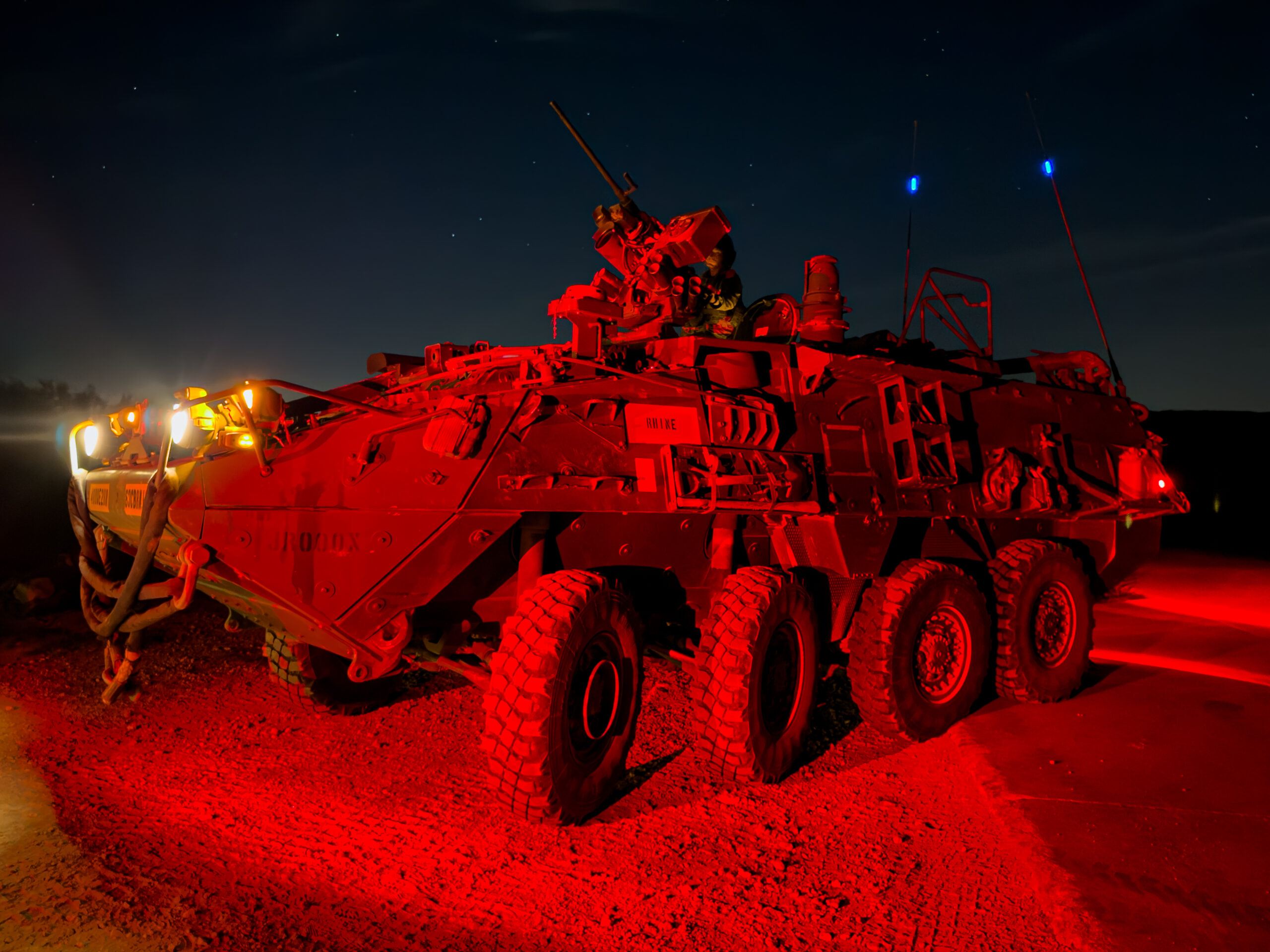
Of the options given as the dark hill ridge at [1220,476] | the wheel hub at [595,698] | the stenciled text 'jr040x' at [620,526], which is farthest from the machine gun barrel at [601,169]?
the dark hill ridge at [1220,476]

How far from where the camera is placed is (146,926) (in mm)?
3131

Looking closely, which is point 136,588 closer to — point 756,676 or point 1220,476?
point 756,676

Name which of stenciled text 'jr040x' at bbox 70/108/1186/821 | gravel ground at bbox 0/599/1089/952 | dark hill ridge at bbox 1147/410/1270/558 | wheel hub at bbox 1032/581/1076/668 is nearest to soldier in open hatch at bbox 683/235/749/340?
stenciled text 'jr040x' at bbox 70/108/1186/821

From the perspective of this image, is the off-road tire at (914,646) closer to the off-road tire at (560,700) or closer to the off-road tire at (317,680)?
the off-road tire at (560,700)

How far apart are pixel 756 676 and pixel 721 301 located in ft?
10.4

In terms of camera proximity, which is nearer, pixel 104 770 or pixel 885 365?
pixel 104 770

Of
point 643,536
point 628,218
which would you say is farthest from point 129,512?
point 628,218

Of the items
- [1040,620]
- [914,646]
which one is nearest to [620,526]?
[914,646]

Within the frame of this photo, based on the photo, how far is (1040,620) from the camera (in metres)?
6.64

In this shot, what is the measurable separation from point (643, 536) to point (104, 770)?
3.34 meters

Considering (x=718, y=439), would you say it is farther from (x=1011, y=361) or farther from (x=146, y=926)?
(x=1011, y=361)

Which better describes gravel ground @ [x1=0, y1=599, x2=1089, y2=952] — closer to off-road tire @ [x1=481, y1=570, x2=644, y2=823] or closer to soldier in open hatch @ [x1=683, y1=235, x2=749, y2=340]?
off-road tire @ [x1=481, y1=570, x2=644, y2=823]

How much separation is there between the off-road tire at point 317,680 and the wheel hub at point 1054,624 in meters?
5.06

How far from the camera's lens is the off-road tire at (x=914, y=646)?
5246 millimetres
